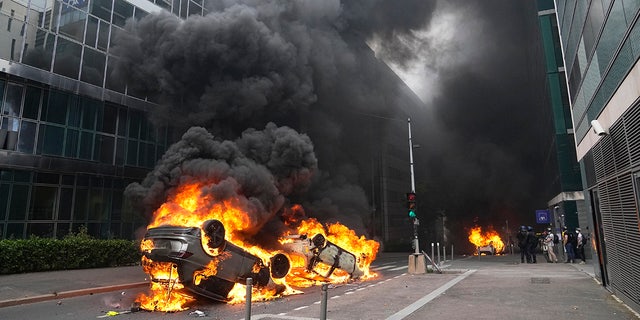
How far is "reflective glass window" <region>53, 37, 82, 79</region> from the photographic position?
17.8 meters

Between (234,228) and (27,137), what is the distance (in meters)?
12.2

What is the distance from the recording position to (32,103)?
17.1 metres

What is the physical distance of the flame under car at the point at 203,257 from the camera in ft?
25.0

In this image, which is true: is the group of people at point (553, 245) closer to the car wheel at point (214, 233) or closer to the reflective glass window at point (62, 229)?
the car wheel at point (214, 233)

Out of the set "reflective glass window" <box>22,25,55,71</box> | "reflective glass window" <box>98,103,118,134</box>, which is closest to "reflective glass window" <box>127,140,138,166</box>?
"reflective glass window" <box>98,103,118,134</box>

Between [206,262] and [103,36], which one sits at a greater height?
[103,36]

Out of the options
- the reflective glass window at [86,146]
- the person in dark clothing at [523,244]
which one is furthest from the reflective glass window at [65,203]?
the person in dark clothing at [523,244]

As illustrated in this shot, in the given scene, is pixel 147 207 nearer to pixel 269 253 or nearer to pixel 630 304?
pixel 269 253

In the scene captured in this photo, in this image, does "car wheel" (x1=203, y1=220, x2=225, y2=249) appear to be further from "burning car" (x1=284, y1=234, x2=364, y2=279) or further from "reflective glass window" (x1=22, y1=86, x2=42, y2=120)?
"reflective glass window" (x1=22, y1=86, x2=42, y2=120)

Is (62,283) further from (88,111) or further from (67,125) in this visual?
(88,111)

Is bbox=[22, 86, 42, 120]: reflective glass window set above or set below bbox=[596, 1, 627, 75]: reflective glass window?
above

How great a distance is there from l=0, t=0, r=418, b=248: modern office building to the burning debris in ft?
13.3

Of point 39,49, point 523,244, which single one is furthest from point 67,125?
point 523,244

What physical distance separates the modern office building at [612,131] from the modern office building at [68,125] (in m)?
9.96
